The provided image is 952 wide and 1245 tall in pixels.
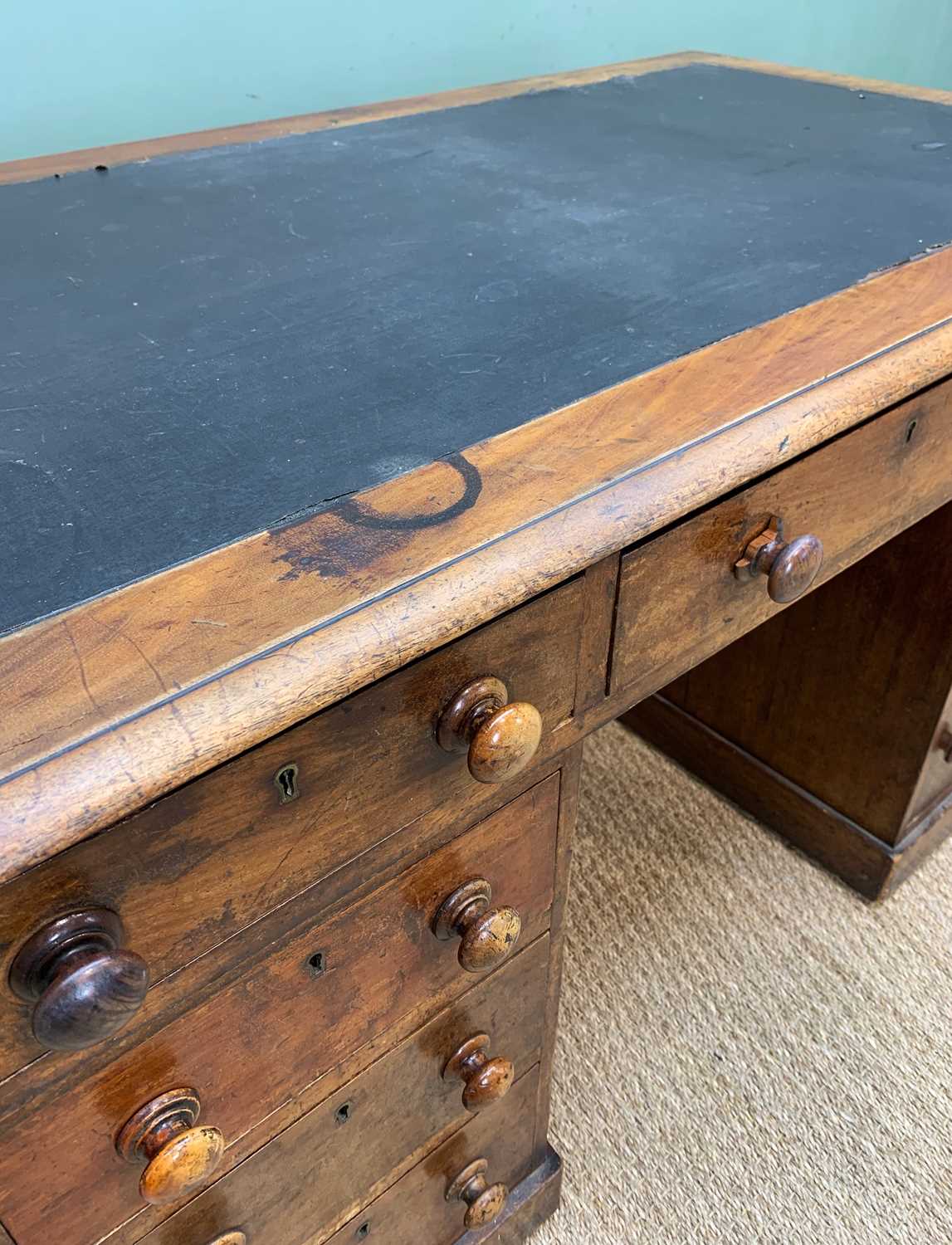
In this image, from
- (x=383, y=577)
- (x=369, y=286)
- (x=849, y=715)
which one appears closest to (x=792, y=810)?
(x=849, y=715)

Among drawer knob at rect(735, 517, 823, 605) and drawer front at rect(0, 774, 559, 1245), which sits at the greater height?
drawer knob at rect(735, 517, 823, 605)

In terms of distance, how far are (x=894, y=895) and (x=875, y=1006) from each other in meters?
0.18

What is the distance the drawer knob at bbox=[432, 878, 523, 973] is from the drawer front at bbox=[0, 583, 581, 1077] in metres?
0.09

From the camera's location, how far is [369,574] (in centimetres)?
42

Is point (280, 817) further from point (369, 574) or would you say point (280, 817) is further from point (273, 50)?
point (273, 50)

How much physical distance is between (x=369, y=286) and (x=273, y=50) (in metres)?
0.62

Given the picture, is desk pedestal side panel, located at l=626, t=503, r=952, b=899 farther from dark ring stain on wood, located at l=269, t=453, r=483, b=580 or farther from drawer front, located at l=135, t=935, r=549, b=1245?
dark ring stain on wood, located at l=269, t=453, r=483, b=580

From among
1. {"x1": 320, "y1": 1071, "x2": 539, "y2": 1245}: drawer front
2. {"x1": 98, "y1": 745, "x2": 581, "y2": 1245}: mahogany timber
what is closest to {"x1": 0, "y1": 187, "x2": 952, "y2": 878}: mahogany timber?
{"x1": 98, "y1": 745, "x2": 581, "y2": 1245}: mahogany timber

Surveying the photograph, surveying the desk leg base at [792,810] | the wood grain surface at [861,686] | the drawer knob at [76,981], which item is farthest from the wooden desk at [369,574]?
the desk leg base at [792,810]

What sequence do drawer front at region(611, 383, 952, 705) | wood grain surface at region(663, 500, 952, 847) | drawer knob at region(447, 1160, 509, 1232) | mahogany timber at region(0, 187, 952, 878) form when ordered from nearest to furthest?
mahogany timber at region(0, 187, 952, 878) < drawer front at region(611, 383, 952, 705) < drawer knob at region(447, 1160, 509, 1232) < wood grain surface at region(663, 500, 952, 847)

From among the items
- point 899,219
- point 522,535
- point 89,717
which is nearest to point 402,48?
point 899,219

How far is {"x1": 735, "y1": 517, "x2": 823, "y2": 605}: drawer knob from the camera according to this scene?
1.98 ft

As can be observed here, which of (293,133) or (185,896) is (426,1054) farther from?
(293,133)

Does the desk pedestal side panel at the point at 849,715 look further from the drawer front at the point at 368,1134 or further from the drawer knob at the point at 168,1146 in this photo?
the drawer knob at the point at 168,1146
